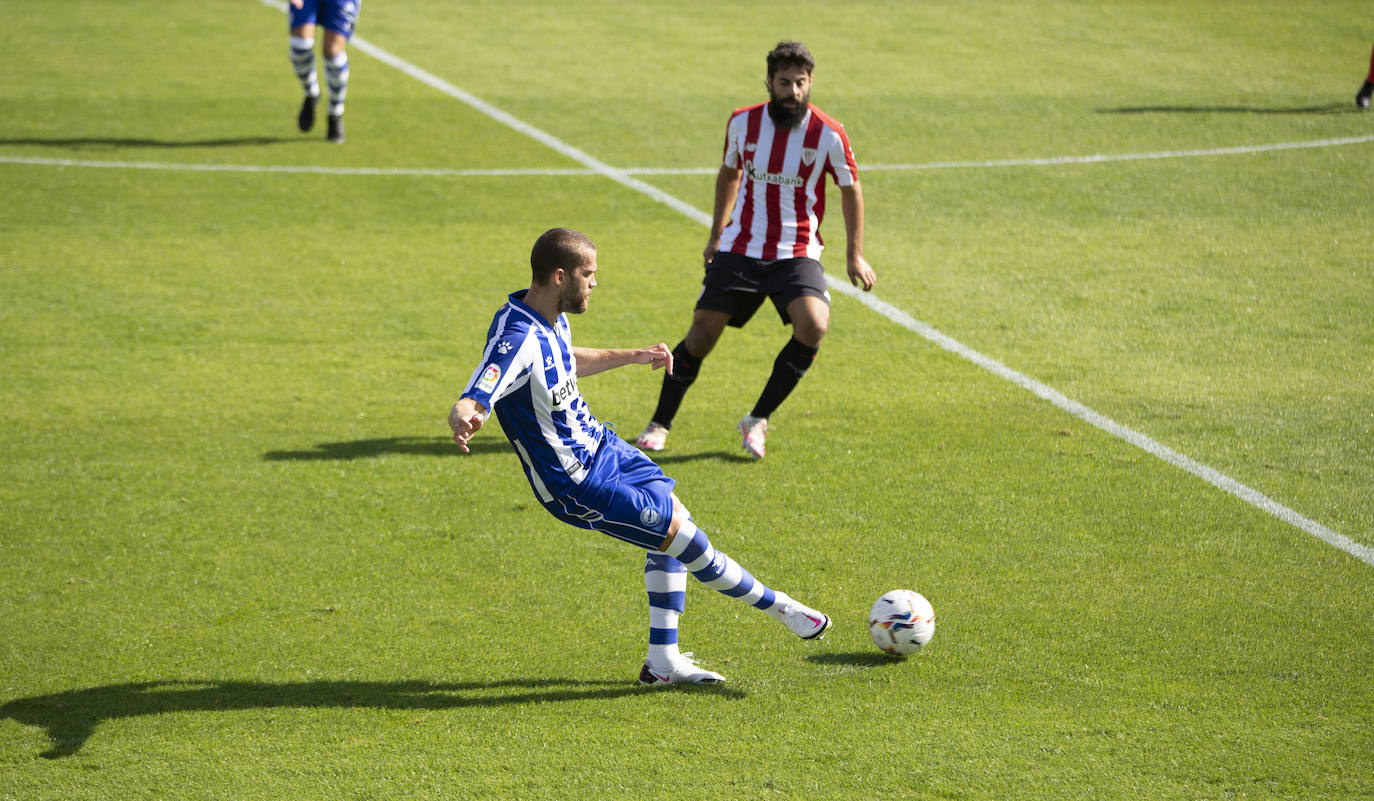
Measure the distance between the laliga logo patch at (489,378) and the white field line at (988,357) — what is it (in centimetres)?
437

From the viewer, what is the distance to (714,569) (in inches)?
213

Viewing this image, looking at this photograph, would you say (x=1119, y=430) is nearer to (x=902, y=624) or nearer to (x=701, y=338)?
(x=701, y=338)

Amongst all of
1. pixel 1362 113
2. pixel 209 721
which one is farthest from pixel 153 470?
pixel 1362 113

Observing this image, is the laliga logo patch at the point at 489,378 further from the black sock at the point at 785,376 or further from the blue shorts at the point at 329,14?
the blue shorts at the point at 329,14

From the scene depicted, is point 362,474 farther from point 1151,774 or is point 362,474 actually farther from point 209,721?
point 1151,774

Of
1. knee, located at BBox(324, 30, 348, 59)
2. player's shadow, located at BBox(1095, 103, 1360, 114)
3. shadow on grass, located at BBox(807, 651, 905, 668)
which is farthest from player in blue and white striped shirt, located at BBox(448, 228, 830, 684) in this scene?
player's shadow, located at BBox(1095, 103, 1360, 114)

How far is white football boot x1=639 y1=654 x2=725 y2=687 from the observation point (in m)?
5.45

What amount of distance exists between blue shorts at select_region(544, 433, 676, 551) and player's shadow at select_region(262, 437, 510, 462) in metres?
2.81

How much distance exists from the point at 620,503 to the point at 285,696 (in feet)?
5.14

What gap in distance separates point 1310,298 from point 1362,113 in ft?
23.2

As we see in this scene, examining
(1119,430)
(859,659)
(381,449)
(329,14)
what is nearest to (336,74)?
(329,14)

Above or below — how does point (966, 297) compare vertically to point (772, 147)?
below

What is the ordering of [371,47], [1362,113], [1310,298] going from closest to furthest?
[1310,298], [1362,113], [371,47]

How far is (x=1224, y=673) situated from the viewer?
5.49 m
